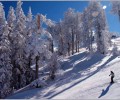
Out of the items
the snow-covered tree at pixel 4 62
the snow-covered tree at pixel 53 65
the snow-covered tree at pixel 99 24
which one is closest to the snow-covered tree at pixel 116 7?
the snow-covered tree at pixel 99 24

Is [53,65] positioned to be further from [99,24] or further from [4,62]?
[99,24]

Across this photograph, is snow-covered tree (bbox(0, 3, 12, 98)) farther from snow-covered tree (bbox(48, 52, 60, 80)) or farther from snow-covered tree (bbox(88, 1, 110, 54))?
snow-covered tree (bbox(88, 1, 110, 54))

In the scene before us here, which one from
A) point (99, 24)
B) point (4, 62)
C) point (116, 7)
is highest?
point (116, 7)

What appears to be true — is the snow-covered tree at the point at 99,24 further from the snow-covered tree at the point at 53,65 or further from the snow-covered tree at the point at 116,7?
the snow-covered tree at the point at 53,65

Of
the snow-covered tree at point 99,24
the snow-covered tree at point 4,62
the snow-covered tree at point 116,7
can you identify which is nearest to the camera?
the snow-covered tree at point 4,62

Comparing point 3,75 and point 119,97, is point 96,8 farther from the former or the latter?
point 119,97

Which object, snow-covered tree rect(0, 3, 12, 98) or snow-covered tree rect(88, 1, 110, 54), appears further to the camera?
snow-covered tree rect(88, 1, 110, 54)

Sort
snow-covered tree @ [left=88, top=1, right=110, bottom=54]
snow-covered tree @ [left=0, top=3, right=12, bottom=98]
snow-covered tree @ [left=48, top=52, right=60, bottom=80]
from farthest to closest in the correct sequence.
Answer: snow-covered tree @ [left=88, top=1, right=110, bottom=54] → snow-covered tree @ [left=48, top=52, right=60, bottom=80] → snow-covered tree @ [left=0, top=3, right=12, bottom=98]

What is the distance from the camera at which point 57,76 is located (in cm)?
3841

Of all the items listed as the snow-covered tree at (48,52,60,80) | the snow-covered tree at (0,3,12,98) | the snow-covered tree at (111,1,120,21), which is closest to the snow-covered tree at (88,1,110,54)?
the snow-covered tree at (111,1,120,21)

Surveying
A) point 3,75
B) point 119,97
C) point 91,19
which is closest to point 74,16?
point 91,19

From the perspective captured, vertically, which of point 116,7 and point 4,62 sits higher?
point 116,7

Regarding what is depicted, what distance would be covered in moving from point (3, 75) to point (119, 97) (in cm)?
1987

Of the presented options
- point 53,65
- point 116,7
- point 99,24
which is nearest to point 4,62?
point 53,65
